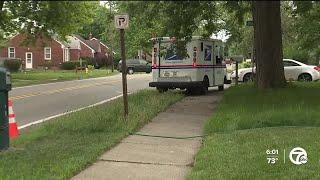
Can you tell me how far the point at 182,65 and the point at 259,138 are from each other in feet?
40.5

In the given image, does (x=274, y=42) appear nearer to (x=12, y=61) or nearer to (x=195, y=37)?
(x=195, y=37)

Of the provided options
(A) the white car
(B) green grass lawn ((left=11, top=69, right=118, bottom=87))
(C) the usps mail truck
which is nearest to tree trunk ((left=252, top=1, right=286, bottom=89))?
(C) the usps mail truck

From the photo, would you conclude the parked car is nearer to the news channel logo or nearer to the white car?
the white car

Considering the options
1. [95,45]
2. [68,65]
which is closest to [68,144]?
[68,65]

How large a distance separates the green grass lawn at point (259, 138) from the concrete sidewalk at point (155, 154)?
28cm

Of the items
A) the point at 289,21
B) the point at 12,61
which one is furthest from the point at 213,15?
the point at 12,61

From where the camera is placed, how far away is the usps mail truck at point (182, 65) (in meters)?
22.0

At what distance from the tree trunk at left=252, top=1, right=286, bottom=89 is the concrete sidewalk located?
5.84m

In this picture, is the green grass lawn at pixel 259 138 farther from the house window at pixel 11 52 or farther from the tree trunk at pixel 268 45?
the house window at pixel 11 52

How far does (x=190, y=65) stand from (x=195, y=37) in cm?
106

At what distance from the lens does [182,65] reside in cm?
2227

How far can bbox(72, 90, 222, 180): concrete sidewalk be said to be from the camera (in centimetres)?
812

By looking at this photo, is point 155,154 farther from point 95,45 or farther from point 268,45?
point 95,45

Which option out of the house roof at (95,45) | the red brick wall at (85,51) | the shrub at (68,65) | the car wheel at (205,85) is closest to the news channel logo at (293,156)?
the car wheel at (205,85)
